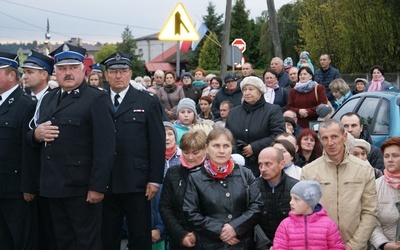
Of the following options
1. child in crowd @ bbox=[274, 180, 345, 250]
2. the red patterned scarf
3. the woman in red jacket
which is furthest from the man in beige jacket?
the woman in red jacket

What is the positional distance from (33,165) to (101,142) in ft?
2.98

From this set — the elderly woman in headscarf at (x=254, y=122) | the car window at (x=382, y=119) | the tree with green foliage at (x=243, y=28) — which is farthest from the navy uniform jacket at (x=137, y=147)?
the tree with green foliage at (x=243, y=28)

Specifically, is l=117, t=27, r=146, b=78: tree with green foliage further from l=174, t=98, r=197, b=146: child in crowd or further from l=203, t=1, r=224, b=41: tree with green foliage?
l=174, t=98, r=197, b=146: child in crowd

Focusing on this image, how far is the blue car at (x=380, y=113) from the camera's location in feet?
30.9

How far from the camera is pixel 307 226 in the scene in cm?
543

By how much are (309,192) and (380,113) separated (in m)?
4.72

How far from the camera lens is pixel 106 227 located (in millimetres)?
6770

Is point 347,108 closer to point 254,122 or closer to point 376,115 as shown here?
point 376,115

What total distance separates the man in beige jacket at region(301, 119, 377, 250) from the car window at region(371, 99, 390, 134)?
3.74m

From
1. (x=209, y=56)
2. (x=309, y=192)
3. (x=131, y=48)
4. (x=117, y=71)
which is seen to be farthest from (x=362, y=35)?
(x=131, y=48)

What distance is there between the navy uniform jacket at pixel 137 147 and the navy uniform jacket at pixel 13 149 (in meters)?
0.85

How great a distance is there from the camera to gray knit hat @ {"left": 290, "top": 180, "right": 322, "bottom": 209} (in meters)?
5.42

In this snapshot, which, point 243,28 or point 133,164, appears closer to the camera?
point 133,164

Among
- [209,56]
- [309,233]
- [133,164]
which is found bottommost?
[309,233]
